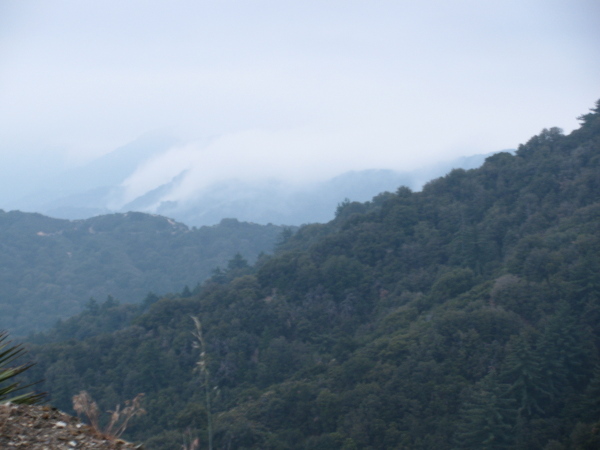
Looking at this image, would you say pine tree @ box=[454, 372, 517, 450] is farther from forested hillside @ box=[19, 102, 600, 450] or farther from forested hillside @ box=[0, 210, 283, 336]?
forested hillside @ box=[0, 210, 283, 336]

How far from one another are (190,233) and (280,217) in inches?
1839

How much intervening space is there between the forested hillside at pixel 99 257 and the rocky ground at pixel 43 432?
167 ft

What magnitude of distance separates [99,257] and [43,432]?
63.1 meters

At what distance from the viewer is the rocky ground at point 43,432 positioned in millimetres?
3062

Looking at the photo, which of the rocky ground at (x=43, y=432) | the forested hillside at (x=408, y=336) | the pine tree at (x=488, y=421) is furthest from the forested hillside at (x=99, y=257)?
the rocky ground at (x=43, y=432)

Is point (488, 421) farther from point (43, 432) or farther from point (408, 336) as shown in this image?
point (43, 432)

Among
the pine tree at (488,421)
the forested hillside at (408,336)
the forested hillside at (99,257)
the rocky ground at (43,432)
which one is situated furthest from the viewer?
the forested hillside at (99,257)

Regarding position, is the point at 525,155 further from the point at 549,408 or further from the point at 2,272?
the point at 2,272

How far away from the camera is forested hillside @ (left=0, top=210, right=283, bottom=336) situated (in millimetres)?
53719

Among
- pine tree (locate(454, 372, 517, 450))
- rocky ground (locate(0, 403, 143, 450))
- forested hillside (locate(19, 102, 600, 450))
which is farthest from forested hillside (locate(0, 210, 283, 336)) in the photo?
→ rocky ground (locate(0, 403, 143, 450))

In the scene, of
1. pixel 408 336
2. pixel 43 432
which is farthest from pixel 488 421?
pixel 43 432

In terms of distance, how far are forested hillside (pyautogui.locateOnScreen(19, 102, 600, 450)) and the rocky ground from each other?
0.92m

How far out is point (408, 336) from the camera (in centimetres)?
1739

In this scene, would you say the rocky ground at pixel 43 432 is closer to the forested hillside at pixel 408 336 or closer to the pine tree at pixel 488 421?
the forested hillside at pixel 408 336
